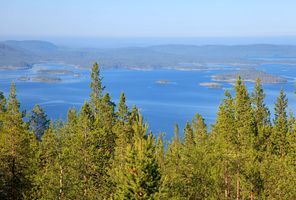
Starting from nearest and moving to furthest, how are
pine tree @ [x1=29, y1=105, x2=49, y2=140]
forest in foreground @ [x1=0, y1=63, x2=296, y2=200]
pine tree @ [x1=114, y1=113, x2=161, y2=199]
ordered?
1. pine tree @ [x1=114, y1=113, x2=161, y2=199]
2. forest in foreground @ [x1=0, y1=63, x2=296, y2=200]
3. pine tree @ [x1=29, y1=105, x2=49, y2=140]

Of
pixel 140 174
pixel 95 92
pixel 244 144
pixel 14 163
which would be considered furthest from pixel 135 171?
pixel 95 92

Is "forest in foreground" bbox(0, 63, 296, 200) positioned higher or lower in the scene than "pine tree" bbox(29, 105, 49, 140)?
higher

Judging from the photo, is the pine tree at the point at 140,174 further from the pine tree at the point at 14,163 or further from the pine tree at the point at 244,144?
the pine tree at the point at 14,163

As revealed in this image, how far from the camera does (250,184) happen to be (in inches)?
882

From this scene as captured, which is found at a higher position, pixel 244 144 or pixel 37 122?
pixel 244 144

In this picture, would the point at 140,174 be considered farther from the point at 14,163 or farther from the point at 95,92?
the point at 95,92

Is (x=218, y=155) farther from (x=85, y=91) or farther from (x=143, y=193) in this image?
(x=85, y=91)

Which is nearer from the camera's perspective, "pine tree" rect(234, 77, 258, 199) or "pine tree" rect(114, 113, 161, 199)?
"pine tree" rect(114, 113, 161, 199)

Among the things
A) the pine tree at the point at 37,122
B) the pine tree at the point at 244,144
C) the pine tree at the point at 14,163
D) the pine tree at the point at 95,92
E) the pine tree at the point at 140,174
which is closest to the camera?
the pine tree at the point at 140,174

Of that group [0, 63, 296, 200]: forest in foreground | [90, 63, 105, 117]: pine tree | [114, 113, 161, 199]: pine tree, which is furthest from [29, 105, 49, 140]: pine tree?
[114, 113, 161, 199]: pine tree

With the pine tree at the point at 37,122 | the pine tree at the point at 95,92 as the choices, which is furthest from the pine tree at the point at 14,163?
the pine tree at the point at 37,122

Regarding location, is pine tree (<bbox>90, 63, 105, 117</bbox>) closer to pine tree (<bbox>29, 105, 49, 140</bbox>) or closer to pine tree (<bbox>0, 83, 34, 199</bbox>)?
pine tree (<bbox>29, 105, 49, 140</bbox>)

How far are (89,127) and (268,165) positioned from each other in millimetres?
15105

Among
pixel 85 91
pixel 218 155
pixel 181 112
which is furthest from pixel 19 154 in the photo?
pixel 85 91
